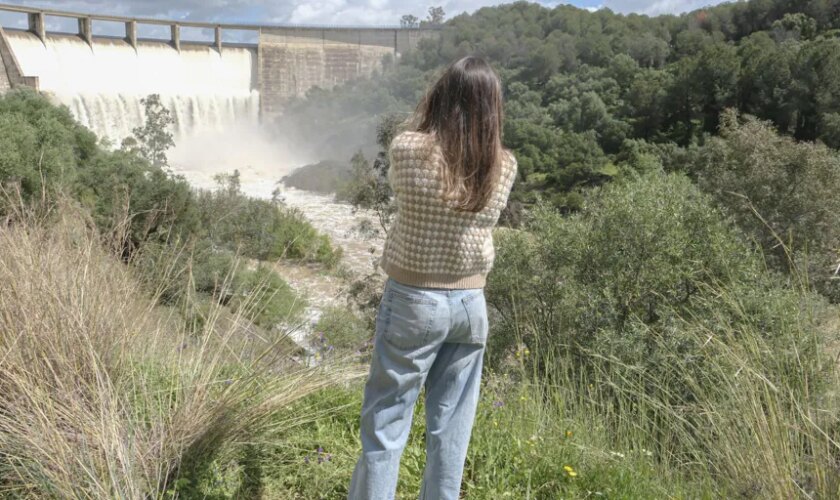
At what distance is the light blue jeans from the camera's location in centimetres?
165

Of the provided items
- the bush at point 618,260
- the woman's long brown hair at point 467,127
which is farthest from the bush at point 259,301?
the bush at point 618,260

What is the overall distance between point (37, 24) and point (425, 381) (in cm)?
3023

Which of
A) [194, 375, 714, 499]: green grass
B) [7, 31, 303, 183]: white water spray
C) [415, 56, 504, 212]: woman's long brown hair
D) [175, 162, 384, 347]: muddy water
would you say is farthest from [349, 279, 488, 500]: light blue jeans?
[7, 31, 303, 183]: white water spray

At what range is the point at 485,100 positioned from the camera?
1.63 metres

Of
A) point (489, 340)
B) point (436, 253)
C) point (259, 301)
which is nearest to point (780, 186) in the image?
point (489, 340)

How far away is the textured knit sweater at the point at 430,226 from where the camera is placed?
1601mm

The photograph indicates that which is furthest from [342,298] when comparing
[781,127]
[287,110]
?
[287,110]

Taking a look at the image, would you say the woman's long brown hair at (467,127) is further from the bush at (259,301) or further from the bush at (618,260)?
the bush at (618,260)

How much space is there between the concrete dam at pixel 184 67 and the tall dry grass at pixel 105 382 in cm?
1778

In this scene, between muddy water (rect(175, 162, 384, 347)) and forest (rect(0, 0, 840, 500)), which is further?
muddy water (rect(175, 162, 384, 347))

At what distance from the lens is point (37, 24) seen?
26562mm

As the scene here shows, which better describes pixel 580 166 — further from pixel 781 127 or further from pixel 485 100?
pixel 485 100

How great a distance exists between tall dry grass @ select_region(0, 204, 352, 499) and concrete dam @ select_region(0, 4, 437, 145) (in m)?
17.8

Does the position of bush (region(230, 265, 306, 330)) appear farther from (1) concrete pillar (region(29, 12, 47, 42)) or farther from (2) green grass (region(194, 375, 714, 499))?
(1) concrete pillar (region(29, 12, 47, 42))
